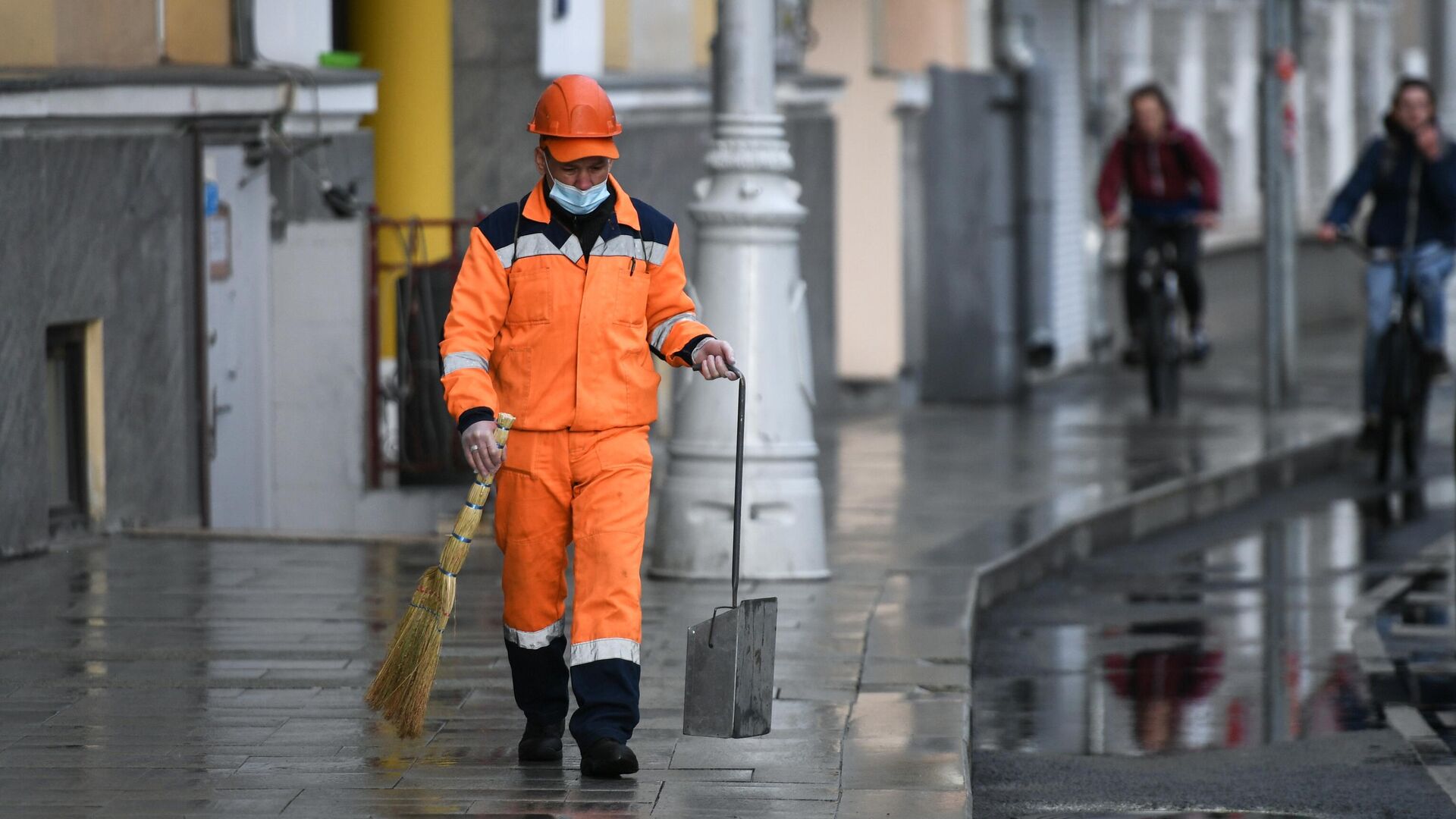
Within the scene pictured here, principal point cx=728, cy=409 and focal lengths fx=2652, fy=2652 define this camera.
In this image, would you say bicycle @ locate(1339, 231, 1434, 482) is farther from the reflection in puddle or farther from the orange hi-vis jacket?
the orange hi-vis jacket

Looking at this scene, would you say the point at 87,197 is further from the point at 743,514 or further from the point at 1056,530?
the point at 1056,530

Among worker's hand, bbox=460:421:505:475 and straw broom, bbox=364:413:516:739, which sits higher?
worker's hand, bbox=460:421:505:475

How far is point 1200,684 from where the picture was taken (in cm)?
806

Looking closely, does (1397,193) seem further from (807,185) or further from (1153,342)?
(807,185)

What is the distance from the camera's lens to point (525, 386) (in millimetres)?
6133

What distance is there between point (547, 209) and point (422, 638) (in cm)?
105

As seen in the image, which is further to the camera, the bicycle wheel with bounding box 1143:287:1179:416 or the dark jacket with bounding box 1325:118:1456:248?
the bicycle wheel with bounding box 1143:287:1179:416

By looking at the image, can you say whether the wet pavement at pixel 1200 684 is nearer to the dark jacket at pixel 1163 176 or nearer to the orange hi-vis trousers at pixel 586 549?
the orange hi-vis trousers at pixel 586 549

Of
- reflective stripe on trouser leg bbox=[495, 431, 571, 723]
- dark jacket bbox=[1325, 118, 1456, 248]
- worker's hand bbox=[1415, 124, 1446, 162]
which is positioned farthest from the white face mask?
worker's hand bbox=[1415, 124, 1446, 162]

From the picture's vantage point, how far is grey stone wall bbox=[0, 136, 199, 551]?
369 inches

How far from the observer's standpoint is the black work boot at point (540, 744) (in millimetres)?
6195

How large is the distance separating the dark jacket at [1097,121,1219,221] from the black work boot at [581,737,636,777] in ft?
35.6

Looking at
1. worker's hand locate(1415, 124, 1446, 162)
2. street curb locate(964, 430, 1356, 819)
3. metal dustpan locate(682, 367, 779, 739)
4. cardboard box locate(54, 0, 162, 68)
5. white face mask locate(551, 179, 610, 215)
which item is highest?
cardboard box locate(54, 0, 162, 68)

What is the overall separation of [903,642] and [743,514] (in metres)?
1.33
